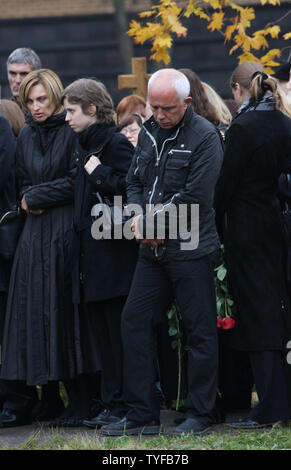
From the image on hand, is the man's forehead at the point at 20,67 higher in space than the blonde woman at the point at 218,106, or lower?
higher

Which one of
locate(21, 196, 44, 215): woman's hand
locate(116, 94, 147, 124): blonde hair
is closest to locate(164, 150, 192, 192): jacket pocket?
locate(21, 196, 44, 215): woman's hand

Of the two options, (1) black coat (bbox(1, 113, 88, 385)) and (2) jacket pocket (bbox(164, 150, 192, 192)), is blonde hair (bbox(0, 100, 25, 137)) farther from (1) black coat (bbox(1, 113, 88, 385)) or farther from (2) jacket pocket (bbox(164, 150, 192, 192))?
(2) jacket pocket (bbox(164, 150, 192, 192))

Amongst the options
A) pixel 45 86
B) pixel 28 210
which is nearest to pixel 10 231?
pixel 28 210

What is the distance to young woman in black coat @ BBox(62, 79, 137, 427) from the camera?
684 centimetres

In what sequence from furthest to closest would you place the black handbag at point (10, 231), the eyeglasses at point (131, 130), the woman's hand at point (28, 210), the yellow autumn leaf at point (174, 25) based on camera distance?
the yellow autumn leaf at point (174, 25) < the eyeglasses at point (131, 130) < the black handbag at point (10, 231) < the woman's hand at point (28, 210)

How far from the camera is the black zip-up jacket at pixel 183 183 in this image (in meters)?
6.44

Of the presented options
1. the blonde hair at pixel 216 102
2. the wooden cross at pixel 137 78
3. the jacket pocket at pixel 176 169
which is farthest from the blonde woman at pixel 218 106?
the wooden cross at pixel 137 78

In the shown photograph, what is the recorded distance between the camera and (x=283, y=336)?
659 cm

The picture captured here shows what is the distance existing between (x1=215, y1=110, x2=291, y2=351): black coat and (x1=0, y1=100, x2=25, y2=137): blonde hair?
1.74 metres

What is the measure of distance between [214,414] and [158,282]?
880 mm

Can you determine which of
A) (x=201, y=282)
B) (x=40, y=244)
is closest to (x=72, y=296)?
(x=40, y=244)

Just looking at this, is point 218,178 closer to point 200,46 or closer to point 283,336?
point 283,336

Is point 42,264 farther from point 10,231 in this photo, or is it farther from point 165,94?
point 165,94

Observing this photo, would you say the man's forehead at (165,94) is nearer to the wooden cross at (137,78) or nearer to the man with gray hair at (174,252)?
the man with gray hair at (174,252)
